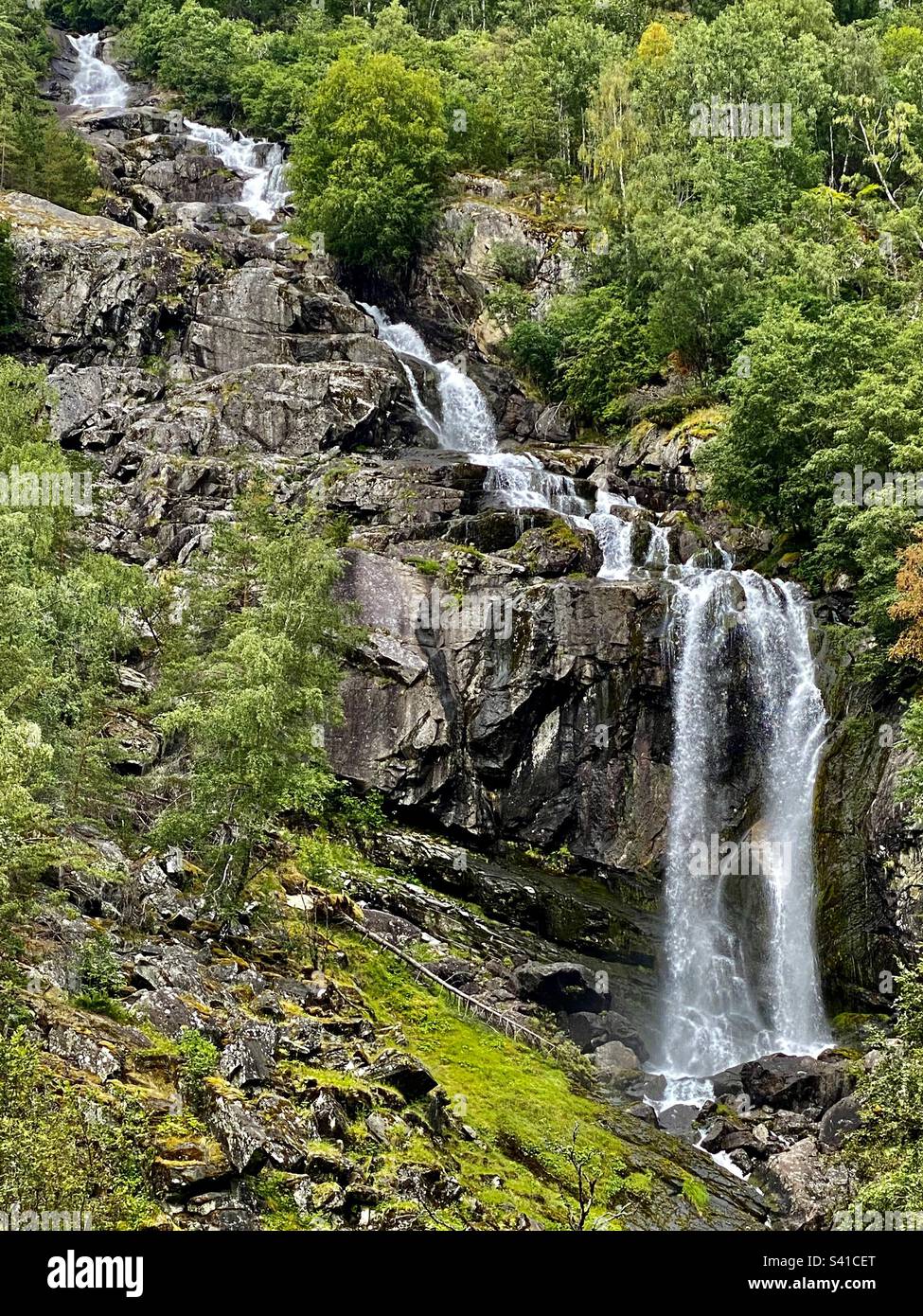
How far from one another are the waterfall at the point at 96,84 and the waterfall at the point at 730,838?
61.2m

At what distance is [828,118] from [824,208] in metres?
11.5

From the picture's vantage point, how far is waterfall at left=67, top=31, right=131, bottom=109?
7844 cm

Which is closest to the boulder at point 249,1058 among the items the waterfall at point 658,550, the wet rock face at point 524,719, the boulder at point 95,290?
the wet rock face at point 524,719

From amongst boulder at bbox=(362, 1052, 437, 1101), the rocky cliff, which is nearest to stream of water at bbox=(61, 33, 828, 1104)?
the rocky cliff

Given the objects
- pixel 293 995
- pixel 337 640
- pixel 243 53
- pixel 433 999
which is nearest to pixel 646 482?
pixel 337 640

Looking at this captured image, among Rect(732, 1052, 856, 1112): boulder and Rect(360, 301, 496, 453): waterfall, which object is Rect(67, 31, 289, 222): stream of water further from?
Rect(732, 1052, 856, 1112): boulder

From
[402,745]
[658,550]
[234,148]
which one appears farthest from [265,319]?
[402,745]

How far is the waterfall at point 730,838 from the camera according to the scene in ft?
103

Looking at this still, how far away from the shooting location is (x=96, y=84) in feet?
267

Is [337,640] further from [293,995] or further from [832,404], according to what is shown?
[832,404]

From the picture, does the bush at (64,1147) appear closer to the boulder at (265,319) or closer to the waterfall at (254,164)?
the boulder at (265,319)

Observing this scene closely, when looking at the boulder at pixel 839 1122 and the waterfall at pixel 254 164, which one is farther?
the waterfall at pixel 254 164

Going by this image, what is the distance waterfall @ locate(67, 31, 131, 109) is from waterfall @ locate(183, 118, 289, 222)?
8.34 m

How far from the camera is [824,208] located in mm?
53125
